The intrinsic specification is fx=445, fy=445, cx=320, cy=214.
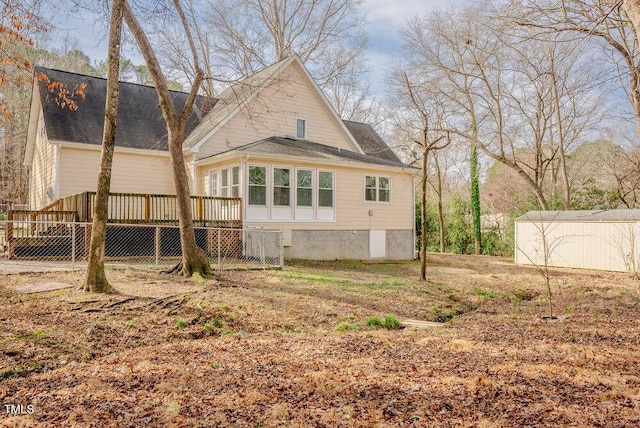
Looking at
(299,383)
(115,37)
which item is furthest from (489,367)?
(115,37)

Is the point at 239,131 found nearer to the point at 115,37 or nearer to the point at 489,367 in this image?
the point at 115,37

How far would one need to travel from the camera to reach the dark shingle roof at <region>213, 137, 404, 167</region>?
47.6 feet

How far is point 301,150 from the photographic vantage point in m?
15.8

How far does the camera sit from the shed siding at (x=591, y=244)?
50.0 feet

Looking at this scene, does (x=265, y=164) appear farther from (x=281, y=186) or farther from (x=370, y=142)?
(x=370, y=142)

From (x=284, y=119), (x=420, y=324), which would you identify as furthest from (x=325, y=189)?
(x=420, y=324)

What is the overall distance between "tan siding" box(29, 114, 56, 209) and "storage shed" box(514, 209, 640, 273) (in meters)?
16.5

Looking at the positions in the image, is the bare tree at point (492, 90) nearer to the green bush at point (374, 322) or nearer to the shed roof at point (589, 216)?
the shed roof at point (589, 216)

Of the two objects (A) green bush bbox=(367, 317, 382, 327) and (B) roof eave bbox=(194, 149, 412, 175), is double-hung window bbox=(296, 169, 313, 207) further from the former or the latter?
(A) green bush bbox=(367, 317, 382, 327)

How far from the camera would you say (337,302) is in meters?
8.60

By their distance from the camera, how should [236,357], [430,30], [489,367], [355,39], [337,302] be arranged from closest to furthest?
[489,367], [236,357], [337,302], [430,30], [355,39]

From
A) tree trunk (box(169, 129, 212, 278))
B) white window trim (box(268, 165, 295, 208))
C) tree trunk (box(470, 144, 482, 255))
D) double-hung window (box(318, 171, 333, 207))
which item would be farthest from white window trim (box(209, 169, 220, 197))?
tree trunk (box(470, 144, 482, 255))

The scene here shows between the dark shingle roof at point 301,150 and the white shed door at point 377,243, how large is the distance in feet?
8.89

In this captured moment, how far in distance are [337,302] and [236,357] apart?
12.4 feet
